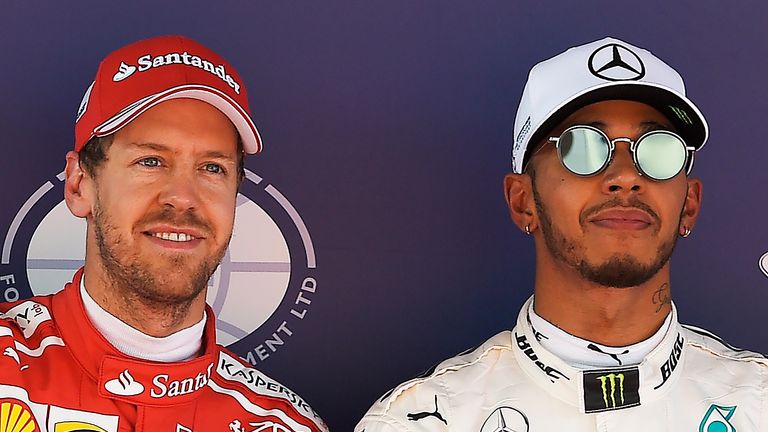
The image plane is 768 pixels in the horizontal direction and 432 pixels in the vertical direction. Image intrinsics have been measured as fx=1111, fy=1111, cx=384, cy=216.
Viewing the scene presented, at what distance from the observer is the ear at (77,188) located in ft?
5.66

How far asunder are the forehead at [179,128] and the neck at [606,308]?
1.86ft

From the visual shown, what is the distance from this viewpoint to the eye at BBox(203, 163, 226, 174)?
5.68ft

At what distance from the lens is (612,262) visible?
1.67 meters

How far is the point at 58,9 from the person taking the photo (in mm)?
2062

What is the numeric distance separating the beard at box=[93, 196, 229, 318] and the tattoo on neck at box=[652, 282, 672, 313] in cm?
71

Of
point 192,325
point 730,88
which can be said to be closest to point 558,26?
point 730,88

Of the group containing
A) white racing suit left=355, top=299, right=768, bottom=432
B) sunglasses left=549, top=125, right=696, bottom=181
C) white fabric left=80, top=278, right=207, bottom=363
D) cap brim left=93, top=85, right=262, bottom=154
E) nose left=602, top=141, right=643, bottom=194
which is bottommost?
white racing suit left=355, top=299, right=768, bottom=432

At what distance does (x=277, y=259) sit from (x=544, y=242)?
0.54 metres

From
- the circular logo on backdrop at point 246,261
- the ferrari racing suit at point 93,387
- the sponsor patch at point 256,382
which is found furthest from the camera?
the circular logo on backdrop at point 246,261

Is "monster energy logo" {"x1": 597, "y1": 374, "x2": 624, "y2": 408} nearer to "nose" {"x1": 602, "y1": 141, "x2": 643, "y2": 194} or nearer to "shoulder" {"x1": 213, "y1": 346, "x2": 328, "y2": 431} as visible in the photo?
"nose" {"x1": 602, "y1": 141, "x2": 643, "y2": 194}

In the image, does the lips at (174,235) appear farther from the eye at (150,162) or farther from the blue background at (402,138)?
the blue background at (402,138)

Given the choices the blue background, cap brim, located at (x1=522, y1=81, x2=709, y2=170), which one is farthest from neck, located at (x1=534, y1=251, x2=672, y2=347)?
the blue background

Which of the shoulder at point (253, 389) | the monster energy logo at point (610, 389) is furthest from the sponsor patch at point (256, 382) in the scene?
Answer: the monster energy logo at point (610, 389)

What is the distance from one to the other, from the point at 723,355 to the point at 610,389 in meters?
0.24
